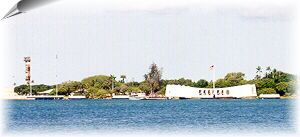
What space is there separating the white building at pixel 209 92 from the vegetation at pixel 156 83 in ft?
0.22

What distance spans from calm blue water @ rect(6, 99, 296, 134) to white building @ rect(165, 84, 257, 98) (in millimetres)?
110

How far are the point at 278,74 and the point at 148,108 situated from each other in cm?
206

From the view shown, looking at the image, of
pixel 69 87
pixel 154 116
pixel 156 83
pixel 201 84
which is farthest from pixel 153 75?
pixel 69 87

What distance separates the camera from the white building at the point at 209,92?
602 cm

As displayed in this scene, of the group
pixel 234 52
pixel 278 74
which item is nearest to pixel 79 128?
pixel 234 52

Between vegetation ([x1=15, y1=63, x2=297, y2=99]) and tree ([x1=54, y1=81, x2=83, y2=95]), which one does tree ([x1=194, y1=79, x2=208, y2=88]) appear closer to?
vegetation ([x1=15, y1=63, x2=297, y2=99])

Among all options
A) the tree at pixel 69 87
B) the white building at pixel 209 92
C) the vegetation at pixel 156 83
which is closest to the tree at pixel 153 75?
the vegetation at pixel 156 83

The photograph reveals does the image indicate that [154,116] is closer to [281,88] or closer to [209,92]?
[209,92]

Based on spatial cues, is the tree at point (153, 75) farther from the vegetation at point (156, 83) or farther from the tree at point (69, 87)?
the tree at point (69, 87)

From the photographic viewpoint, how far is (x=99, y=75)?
530cm

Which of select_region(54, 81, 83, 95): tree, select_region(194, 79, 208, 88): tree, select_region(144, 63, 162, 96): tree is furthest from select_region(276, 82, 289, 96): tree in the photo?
select_region(54, 81, 83, 95): tree

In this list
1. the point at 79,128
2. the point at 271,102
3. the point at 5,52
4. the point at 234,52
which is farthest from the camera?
the point at 271,102

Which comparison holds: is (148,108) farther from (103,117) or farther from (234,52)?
(234,52)

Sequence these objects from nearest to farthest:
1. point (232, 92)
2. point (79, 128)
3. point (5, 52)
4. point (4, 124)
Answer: point (5, 52) → point (4, 124) → point (79, 128) → point (232, 92)
